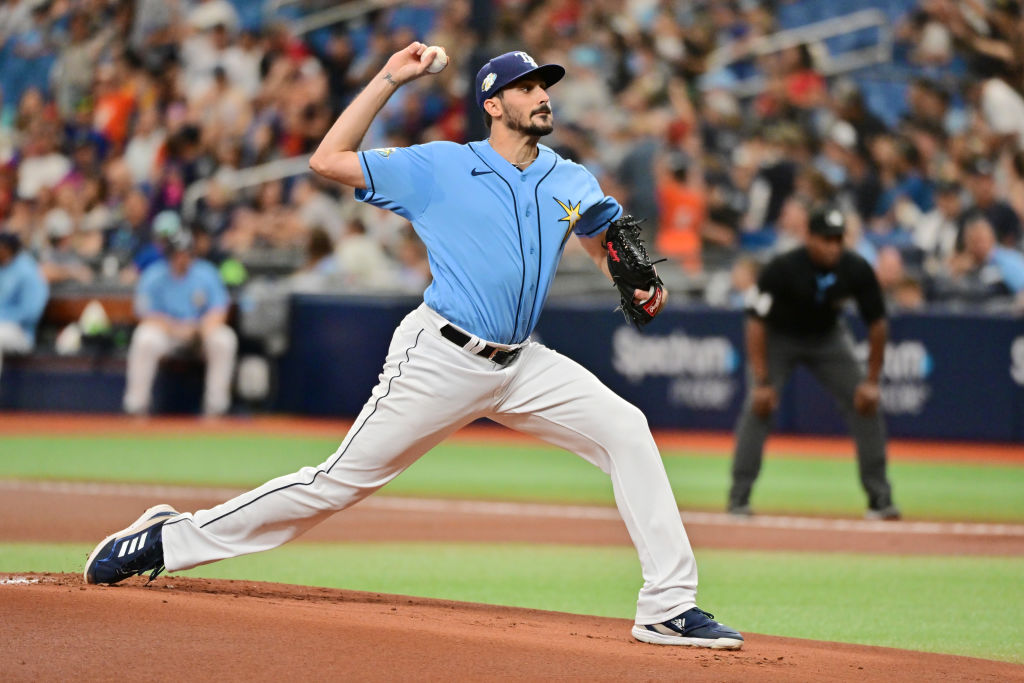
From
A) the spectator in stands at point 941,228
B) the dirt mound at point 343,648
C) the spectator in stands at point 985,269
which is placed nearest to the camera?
the dirt mound at point 343,648

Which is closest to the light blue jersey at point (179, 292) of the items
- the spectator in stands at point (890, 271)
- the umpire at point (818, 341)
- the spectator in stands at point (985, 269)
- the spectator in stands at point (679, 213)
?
the spectator in stands at point (679, 213)

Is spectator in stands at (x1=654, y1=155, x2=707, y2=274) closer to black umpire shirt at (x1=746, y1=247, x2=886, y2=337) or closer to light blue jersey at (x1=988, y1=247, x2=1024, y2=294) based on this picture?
light blue jersey at (x1=988, y1=247, x2=1024, y2=294)

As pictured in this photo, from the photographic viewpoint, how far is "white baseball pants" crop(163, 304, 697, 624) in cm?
516

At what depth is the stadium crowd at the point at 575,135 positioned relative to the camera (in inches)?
603

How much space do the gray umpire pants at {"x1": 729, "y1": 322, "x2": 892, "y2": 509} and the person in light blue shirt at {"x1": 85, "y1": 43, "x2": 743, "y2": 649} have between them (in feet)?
13.7

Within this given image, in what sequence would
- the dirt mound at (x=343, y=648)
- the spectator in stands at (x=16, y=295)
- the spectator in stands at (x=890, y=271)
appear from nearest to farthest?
the dirt mound at (x=343, y=648)
the spectator in stands at (x=890, y=271)
the spectator in stands at (x=16, y=295)

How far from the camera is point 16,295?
53.9 ft

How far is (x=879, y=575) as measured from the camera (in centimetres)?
737

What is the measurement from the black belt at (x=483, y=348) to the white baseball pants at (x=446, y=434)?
0.02 meters

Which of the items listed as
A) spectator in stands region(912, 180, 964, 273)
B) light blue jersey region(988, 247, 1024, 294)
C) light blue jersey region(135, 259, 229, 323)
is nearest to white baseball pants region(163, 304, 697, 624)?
light blue jersey region(988, 247, 1024, 294)

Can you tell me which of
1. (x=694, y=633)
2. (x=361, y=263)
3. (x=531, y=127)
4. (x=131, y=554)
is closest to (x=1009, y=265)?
(x=361, y=263)

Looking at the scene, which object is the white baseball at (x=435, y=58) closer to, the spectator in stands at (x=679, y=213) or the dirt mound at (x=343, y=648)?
the dirt mound at (x=343, y=648)

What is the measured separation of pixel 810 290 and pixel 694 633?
4662mm

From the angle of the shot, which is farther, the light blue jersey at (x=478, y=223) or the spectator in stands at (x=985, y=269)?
the spectator in stands at (x=985, y=269)
